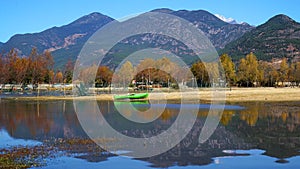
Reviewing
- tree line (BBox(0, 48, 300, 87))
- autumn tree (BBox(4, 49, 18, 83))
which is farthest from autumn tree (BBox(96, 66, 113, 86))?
autumn tree (BBox(4, 49, 18, 83))

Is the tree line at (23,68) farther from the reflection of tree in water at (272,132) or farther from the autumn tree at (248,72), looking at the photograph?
the reflection of tree in water at (272,132)

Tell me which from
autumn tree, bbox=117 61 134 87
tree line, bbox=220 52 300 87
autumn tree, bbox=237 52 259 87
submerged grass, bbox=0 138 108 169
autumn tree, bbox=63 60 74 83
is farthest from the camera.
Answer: autumn tree, bbox=63 60 74 83

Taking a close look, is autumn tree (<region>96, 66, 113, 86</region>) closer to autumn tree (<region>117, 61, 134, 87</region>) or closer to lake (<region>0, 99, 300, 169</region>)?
autumn tree (<region>117, 61, 134, 87</region>)

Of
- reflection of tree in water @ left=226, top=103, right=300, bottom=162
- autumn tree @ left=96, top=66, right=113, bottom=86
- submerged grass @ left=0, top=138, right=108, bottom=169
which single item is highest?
autumn tree @ left=96, top=66, right=113, bottom=86

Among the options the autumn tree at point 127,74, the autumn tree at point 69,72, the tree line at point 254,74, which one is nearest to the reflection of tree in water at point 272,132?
the tree line at point 254,74

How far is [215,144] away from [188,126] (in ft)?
25.2

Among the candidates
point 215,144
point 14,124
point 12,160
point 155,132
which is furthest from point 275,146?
point 14,124

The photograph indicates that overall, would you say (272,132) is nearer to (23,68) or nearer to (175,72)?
Answer: (175,72)

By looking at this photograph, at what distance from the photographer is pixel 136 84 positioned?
450 ft

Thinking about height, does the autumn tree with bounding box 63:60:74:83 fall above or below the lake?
above

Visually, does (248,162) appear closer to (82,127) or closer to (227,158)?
(227,158)

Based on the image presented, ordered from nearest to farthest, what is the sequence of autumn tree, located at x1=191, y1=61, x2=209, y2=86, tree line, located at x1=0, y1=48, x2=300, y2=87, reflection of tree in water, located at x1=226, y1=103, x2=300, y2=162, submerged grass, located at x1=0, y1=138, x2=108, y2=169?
submerged grass, located at x1=0, y1=138, x2=108, y2=169 < reflection of tree in water, located at x1=226, y1=103, x2=300, y2=162 < tree line, located at x1=0, y1=48, x2=300, y2=87 < autumn tree, located at x1=191, y1=61, x2=209, y2=86

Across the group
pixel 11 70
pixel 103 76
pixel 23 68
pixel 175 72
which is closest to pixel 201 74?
pixel 175 72

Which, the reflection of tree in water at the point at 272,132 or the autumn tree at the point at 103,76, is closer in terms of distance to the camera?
the reflection of tree in water at the point at 272,132
